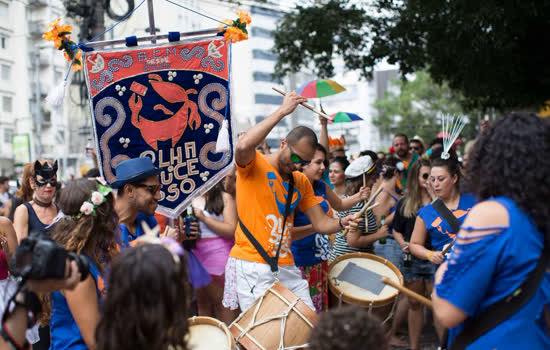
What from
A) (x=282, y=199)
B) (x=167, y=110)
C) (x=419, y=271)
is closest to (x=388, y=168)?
(x=419, y=271)

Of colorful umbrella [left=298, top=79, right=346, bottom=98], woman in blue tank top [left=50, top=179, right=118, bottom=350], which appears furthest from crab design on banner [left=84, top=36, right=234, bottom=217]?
colorful umbrella [left=298, top=79, right=346, bottom=98]

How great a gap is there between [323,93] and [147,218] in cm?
387

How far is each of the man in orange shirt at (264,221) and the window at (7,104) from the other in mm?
43549

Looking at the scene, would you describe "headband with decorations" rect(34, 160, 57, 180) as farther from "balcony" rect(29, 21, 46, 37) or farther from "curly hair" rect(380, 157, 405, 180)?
"balcony" rect(29, 21, 46, 37)

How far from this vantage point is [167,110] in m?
4.70

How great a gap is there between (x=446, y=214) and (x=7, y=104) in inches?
1755

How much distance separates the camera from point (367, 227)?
6.18m

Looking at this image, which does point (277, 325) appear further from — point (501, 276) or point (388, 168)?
point (388, 168)

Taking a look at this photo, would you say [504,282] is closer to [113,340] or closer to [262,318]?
[113,340]

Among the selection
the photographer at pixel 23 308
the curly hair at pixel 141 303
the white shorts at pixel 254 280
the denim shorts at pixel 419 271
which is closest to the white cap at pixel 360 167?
the denim shorts at pixel 419 271

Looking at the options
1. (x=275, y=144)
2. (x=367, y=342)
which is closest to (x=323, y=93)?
(x=367, y=342)

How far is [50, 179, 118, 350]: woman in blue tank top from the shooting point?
8.12 feet

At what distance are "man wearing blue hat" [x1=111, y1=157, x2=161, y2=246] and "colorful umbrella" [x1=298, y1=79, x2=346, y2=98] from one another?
3941mm

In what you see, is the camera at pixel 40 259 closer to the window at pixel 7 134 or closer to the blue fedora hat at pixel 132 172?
the blue fedora hat at pixel 132 172
